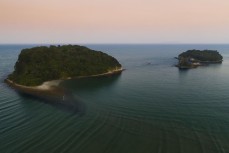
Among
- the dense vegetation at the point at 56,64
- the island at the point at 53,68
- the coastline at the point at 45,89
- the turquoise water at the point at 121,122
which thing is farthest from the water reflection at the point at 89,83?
the dense vegetation at the point at 56,64

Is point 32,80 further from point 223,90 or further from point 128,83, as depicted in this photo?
point 223,90

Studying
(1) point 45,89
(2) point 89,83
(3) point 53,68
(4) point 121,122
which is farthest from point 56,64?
(4) point 121,122

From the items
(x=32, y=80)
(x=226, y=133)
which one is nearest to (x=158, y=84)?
(x=226, y=133)

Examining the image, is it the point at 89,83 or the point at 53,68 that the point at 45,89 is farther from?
the point at 53,68

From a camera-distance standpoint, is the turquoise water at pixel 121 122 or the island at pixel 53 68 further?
the island at pixel 53 68

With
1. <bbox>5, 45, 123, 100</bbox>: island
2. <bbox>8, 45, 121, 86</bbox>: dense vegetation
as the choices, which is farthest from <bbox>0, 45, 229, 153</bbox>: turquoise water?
<bbox>8, 45, 121, 86</bbox>: dense vegetation

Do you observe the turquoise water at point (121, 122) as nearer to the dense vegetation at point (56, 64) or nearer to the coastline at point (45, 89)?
the coastline at point (45, 89)

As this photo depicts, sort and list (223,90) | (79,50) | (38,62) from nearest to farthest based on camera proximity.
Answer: (223,90) → (38,62) → (79,50)

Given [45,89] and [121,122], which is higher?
[121,122]
